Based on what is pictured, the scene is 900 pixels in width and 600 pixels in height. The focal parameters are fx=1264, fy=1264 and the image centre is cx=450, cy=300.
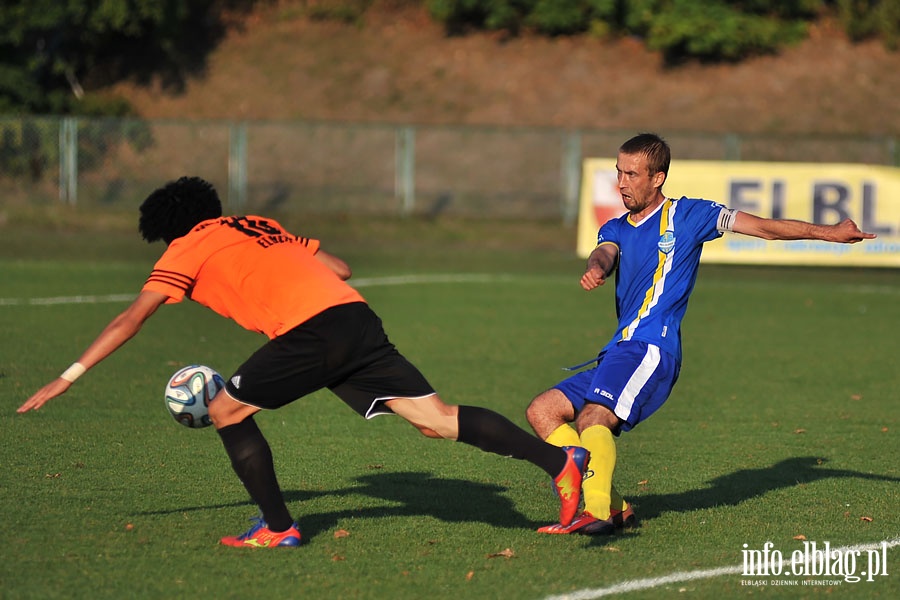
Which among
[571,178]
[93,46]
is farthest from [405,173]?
[93,46]

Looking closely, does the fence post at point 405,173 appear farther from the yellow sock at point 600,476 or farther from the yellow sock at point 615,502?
the yellow sock at point 600,476

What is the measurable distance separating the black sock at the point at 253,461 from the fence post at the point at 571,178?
23882 millimetres

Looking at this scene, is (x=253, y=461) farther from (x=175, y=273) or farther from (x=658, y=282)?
(x=658, y=282)

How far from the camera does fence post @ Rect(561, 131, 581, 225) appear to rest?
29172 mm

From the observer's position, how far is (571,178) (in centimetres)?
2939

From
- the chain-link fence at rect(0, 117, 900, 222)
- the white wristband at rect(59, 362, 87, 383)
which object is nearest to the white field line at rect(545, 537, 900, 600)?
the white wristband at rect(59, 362, 87, 383)

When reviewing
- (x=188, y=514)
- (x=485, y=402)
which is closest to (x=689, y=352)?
(x=485, y=402)

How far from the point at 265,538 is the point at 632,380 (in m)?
1.88

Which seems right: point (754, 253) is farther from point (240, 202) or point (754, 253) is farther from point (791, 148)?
point (240, 202)

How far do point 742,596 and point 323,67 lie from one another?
1313 inches

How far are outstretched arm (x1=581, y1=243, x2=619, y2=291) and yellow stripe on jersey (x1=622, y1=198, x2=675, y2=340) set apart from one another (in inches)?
8.3

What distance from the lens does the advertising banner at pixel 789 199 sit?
875 inches

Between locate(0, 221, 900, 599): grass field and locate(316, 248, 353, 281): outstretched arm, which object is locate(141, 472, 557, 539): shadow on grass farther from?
locate(316, 248, 353, 281): outstretched arm

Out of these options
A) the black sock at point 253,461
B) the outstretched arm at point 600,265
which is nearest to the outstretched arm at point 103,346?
the black sock at point 253,461
